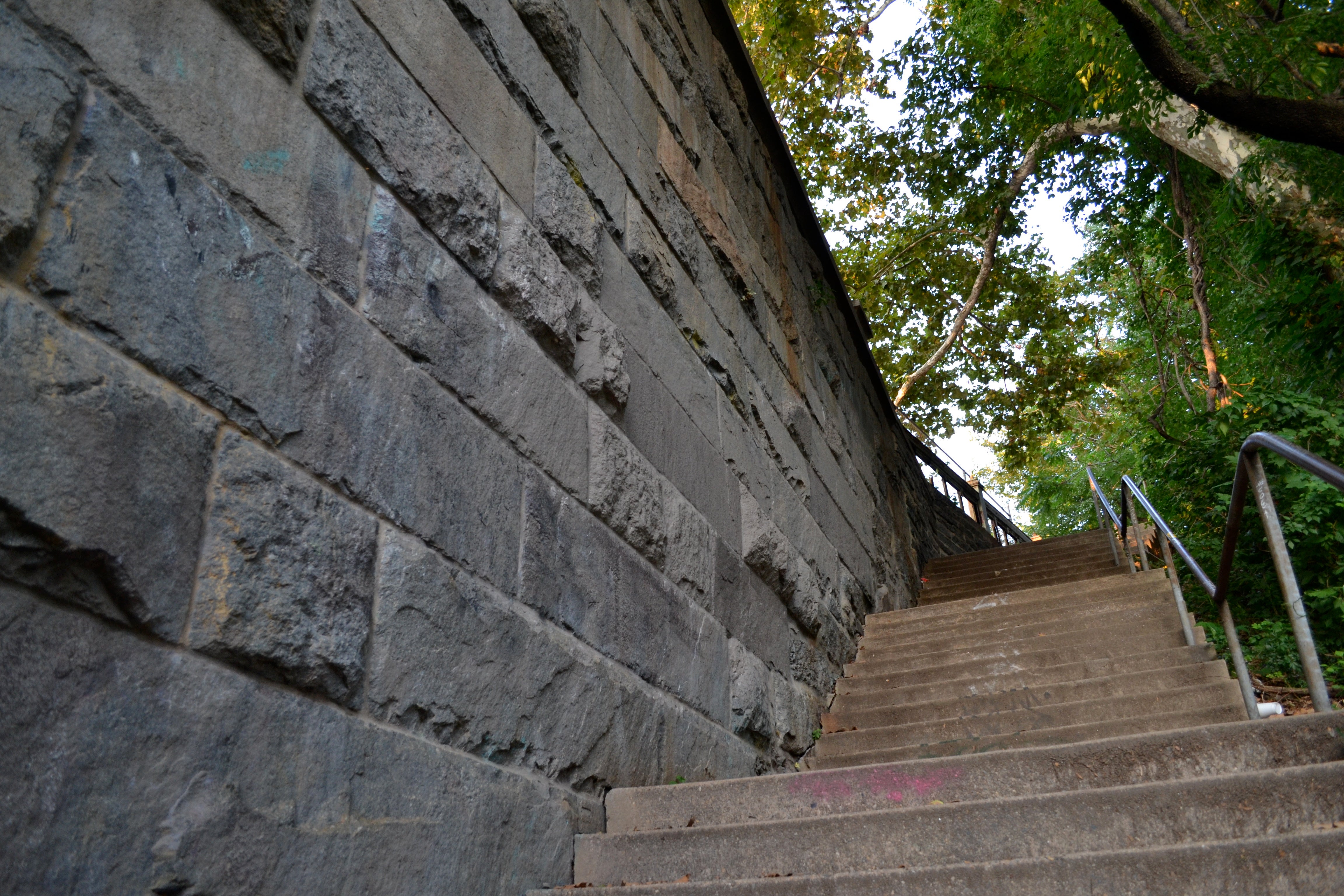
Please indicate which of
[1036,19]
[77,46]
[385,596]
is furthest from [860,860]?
[1036,19]

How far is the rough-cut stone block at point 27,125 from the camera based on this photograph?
1.23 metres

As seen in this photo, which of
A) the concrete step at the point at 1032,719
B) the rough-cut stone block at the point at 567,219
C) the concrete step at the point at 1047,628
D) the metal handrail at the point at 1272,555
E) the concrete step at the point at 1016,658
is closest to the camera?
the metal handrail at the point at 1272,555

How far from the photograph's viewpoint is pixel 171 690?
131 centimetres

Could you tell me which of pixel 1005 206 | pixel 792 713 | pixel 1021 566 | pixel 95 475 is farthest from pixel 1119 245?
pixel 95 475

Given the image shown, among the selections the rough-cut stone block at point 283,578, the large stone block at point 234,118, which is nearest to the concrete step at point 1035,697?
the rough-cut stone block at point 283,578

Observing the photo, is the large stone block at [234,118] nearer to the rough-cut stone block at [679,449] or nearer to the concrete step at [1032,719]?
the rough-cut stone block at [679,449]

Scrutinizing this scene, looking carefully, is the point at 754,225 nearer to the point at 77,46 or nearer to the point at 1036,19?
the point at 77,46

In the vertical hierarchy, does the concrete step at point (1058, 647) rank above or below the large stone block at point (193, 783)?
above

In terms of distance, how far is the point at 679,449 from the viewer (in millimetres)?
3508

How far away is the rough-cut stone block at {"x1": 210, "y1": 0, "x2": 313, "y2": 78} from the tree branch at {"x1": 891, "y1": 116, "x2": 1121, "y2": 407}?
9.74 metres

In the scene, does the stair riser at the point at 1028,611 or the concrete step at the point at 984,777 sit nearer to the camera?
the concrete step at the point at 984,777

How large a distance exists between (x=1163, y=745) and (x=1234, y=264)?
26.3 ft

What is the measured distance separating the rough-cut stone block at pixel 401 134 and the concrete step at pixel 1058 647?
371 cm

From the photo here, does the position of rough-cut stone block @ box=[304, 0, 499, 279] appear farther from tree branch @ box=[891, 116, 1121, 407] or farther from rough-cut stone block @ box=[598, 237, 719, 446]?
tree branch @ box=[891, 116, 1121, 407]
